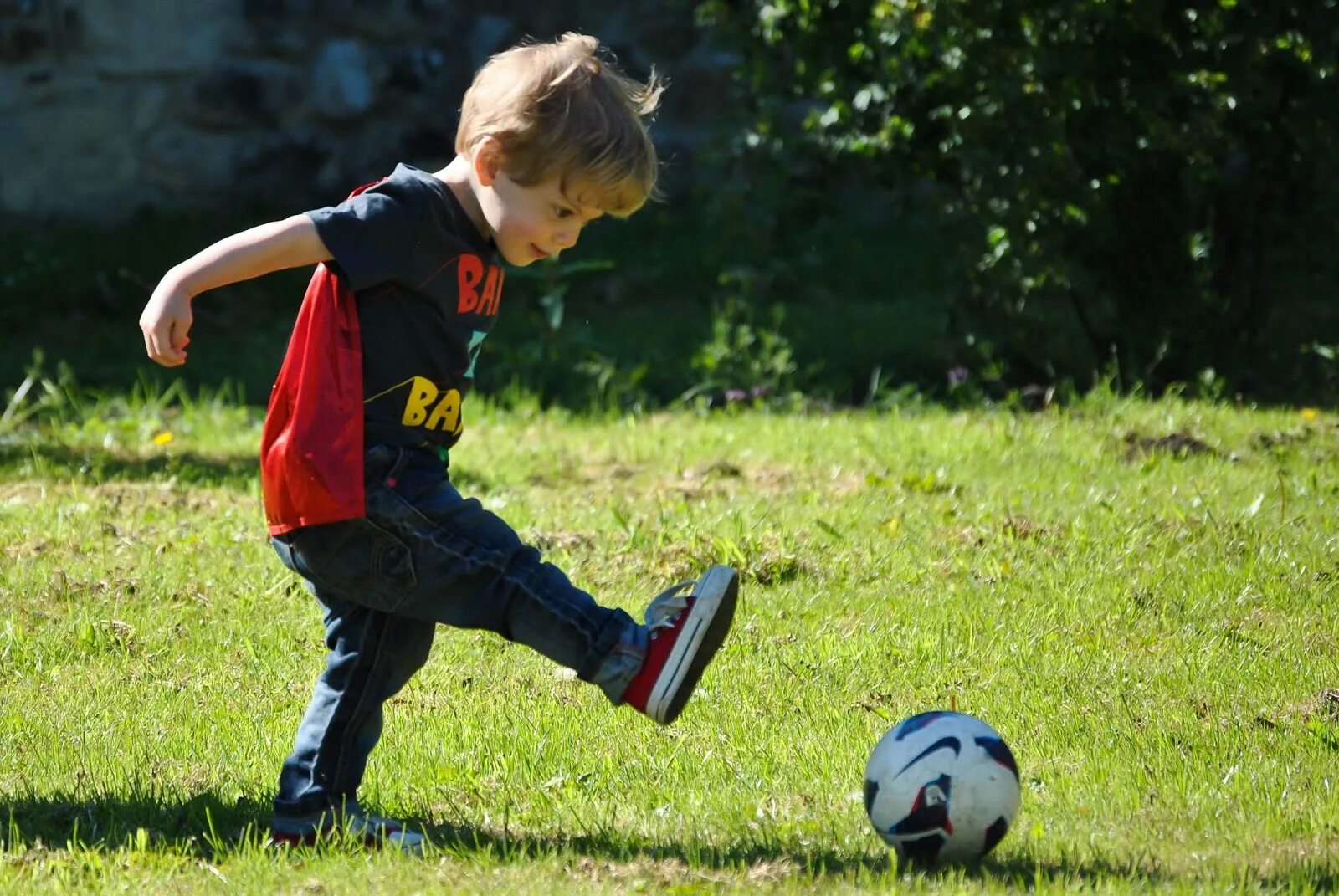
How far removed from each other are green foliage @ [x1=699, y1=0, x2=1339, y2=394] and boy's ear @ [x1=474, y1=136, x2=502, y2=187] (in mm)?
4197

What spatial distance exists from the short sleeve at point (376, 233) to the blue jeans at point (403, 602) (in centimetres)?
33

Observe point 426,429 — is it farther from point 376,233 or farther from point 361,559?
point 376,233

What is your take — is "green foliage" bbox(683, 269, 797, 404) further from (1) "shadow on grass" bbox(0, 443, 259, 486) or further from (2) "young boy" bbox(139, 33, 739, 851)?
(2) "young boy" bbox(139, 33, 739, 851)

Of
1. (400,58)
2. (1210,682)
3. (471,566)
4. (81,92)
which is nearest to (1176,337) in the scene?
(1210,682)

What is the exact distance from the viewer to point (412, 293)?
3.19 m

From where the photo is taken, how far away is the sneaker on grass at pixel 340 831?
3.21m

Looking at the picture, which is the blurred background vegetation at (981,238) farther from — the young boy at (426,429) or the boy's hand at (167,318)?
the boy's hand at (167,318)

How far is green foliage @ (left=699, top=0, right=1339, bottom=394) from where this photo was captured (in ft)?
23.0

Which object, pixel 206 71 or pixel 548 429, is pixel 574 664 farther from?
pixel 206 71

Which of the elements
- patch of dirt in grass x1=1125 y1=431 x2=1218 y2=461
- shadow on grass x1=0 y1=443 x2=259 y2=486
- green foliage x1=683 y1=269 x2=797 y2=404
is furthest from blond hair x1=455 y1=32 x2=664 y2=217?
green foliage x1=683 y1=269 x2=797 y2=404

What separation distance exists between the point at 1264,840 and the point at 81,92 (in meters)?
7.97

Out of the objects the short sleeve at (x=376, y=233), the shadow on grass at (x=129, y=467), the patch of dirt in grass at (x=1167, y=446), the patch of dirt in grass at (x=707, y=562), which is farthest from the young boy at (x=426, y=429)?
the patch of dirt in grass at (x=1167, y=446)

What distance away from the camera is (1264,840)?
3.15m

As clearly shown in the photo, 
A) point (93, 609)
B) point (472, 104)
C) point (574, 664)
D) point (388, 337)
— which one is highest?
point (472, 104)
